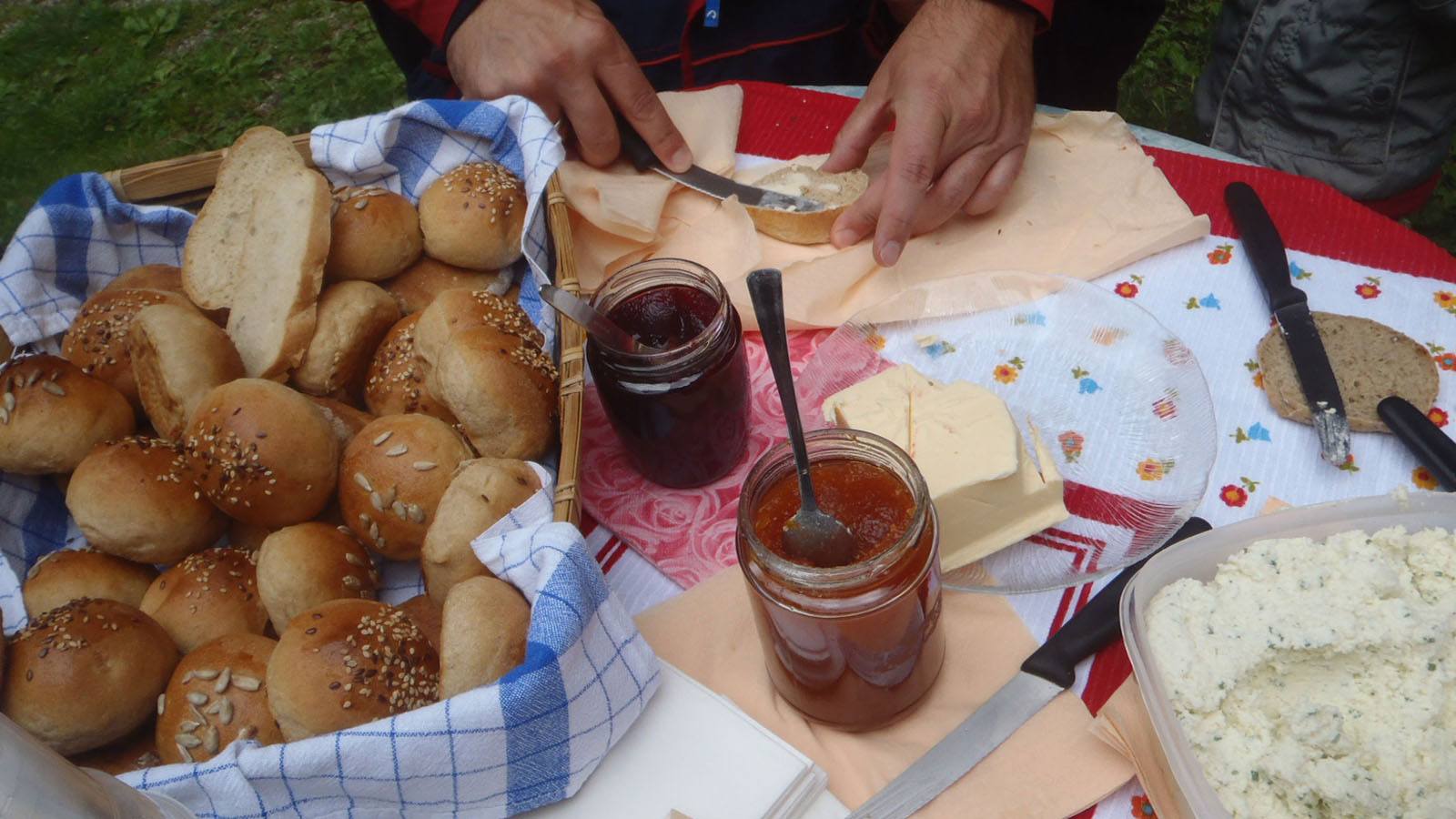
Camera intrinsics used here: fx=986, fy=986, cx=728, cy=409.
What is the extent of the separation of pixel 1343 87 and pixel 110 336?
301cm

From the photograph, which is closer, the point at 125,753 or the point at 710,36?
the point at 125,753

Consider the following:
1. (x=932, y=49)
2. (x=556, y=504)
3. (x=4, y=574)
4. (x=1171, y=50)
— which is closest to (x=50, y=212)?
(x=4, y=574)

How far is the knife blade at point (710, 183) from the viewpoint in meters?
2.07

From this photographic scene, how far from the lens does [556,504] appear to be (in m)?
1.41

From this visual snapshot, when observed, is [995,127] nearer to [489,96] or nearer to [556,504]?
[489,96]

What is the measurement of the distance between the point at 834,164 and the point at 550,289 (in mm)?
905

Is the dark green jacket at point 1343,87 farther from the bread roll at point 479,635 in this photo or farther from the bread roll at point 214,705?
the bread roll at point 214,705

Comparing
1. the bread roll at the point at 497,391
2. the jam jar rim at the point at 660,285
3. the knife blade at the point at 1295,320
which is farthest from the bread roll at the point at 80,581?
the knife blade at the point at 1295,320

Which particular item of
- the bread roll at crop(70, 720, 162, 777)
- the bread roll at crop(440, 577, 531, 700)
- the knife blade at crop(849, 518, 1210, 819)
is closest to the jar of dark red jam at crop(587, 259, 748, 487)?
the bread roll at crop(440, 577, 531, 700)

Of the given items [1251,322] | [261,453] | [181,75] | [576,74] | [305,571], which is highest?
[576,74]

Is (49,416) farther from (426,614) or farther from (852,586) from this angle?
(852,586)

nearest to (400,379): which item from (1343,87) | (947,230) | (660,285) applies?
(660,285)

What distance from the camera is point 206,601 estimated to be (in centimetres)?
145

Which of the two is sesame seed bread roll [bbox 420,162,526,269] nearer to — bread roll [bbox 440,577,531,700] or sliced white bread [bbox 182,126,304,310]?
sliced white bread [bbox 182,126,304,310]
